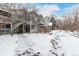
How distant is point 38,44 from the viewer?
1.75 m

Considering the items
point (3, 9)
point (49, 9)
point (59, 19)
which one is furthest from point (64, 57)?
point (3, 9)

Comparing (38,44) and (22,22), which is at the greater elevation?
(22,22)

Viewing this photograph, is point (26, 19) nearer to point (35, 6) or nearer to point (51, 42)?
point (35, 6)

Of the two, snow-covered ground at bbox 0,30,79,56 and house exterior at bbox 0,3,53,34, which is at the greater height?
house exterior at bbox 0,3,53,34

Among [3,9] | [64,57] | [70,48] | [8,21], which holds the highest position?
[3,9]

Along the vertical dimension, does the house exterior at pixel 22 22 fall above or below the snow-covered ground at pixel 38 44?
above

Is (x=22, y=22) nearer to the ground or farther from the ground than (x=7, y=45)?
farther from the ground

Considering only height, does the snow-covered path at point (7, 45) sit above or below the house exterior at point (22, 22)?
below

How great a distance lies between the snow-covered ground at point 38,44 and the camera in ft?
5.71

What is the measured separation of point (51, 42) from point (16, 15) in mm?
532

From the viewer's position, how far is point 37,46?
1.75 meters

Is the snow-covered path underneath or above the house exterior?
underneath

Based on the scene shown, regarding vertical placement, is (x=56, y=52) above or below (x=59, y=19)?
below

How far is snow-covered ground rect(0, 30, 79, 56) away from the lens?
5.71 feet
